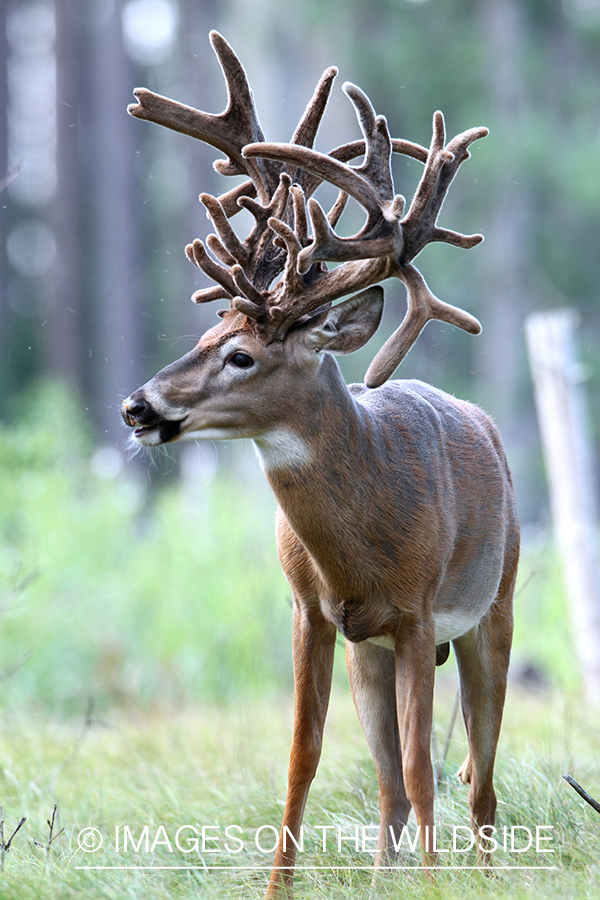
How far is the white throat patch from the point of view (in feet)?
11.1

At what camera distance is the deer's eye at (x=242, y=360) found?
11.0 ft

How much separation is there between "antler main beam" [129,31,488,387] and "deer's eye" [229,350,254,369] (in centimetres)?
9

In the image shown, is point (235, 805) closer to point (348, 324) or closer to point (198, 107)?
point (348, 324)

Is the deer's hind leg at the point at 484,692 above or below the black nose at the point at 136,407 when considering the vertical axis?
below

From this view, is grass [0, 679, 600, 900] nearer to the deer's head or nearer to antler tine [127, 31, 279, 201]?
the deer's head

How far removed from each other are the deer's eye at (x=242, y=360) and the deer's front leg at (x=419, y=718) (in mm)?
955

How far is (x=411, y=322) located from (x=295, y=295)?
→ 1.22 feet

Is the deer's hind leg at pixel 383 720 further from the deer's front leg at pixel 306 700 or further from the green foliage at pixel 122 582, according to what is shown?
the green foliage at pixel 122 582

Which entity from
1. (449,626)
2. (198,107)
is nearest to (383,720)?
(449,626)

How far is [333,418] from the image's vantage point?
343 centimetres

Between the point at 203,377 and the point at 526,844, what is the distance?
1954mm

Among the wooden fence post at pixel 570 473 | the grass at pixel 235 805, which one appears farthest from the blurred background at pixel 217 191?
the grass at pixel 235 805

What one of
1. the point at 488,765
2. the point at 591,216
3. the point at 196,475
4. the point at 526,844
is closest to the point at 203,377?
the point at 488,765

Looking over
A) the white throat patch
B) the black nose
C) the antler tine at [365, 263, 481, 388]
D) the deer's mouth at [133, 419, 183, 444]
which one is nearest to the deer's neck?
the white throat patch
